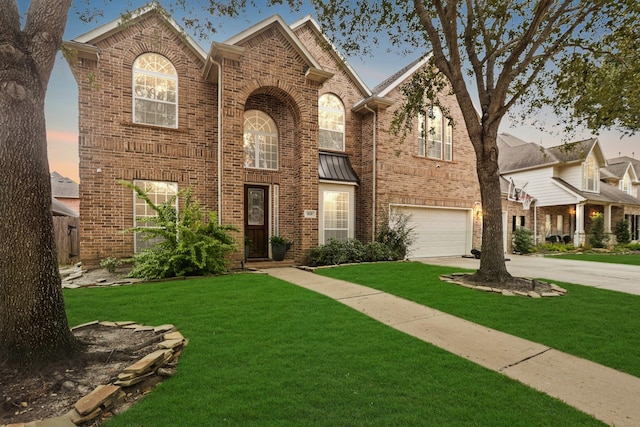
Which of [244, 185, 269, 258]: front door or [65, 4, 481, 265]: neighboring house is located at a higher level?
[65, 4, 481, 265]: neighboring house

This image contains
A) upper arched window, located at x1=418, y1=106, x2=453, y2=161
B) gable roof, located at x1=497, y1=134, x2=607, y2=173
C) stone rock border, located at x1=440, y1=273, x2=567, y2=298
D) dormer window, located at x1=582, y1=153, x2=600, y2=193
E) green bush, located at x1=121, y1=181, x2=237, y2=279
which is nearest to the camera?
stone rock border, located at x1=440, y1=273, x2=567, y2=298

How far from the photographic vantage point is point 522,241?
16.1 meters

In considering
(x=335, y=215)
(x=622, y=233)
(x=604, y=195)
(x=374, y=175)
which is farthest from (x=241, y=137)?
(x=622, y=233)

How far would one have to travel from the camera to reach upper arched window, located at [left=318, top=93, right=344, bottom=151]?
12242mm

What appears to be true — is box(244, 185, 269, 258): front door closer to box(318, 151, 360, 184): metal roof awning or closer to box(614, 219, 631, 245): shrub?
box(318, 151, 360, 184): metal roof awning

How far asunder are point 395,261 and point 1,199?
988cm

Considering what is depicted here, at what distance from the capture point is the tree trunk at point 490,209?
7352mm

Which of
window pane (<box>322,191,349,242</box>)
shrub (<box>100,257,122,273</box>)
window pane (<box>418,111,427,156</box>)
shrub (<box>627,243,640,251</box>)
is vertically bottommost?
Answer: shrub (<box>627,243,640,251</box>)

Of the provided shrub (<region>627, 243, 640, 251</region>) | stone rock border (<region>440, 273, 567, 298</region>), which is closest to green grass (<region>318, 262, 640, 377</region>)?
stone rock border (<region>440, 273, 567, 298</region>)

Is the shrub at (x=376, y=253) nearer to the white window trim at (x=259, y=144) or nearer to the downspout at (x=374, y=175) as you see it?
the downspout at (x=374, y=175)

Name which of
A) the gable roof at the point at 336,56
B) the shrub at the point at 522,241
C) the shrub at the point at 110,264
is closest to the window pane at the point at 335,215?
the gable roof at the point at 336,56

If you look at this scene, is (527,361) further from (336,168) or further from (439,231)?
(439,231)

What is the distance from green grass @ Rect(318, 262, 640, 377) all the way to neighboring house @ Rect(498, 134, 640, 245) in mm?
12750

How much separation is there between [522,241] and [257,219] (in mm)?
13679
